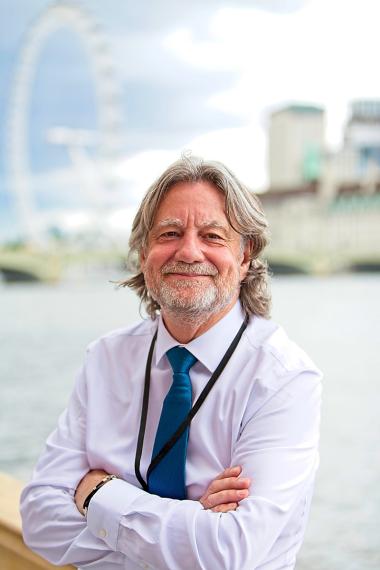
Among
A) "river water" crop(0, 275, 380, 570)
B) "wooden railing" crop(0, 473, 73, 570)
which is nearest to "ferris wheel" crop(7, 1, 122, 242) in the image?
"river water" crop(0, 275, 380, 570)

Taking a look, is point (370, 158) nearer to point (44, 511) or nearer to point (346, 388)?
point (346, 388)

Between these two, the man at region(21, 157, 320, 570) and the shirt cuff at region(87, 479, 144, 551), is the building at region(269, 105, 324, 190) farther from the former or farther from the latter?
the shirt cuff at region(87, 479, 144, 551)

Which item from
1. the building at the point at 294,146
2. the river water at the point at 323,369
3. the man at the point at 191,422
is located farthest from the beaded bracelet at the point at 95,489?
the building at the point at 294,146

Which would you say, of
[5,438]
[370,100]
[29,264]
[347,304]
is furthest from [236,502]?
[347,304]

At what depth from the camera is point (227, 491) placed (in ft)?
2.53

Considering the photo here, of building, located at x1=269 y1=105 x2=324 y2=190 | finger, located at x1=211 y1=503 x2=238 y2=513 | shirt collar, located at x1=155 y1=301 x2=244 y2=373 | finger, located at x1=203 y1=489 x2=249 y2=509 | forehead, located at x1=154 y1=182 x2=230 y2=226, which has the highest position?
building, located at x1=269 y1=105 x2=324 y2=190

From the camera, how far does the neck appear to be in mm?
869

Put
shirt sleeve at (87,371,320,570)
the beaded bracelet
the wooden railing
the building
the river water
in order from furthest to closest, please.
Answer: the building → the river water → the wooden railing → the beaded bracelet → shirt sleeve at (87,371,320,570)

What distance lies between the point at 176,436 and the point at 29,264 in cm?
1159

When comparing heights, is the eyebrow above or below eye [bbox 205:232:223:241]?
above

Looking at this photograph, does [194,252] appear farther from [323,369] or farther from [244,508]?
[323,369]

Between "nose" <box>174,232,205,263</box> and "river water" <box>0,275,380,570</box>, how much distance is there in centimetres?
136

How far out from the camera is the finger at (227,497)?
76cm

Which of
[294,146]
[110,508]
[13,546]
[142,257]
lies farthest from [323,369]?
[110,508]
